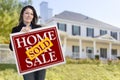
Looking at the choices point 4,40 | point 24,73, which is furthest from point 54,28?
point 4,40

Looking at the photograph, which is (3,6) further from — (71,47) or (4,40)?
(71,47)

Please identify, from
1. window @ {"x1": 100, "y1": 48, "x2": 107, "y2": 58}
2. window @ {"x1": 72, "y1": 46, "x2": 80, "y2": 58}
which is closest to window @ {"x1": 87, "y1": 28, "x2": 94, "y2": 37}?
window @ {"x1": 100, "y1": 48, "x2": 107, "y2": 58}

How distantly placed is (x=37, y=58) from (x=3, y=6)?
16.6m

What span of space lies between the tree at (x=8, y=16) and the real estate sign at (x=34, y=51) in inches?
570

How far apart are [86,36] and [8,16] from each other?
18.5 m

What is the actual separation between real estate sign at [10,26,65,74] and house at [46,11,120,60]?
2623 cm

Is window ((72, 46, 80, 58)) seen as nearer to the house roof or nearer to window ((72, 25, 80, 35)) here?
window ((72, 25, 80, 35))

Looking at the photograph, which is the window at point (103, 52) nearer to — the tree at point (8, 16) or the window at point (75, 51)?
the window at point (75, 51)

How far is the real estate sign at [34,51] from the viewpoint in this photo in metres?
4.06

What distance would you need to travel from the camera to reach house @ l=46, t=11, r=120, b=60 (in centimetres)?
3319

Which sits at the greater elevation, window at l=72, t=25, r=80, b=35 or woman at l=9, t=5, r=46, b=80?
woman at l=9, t=5, r=46, b=80

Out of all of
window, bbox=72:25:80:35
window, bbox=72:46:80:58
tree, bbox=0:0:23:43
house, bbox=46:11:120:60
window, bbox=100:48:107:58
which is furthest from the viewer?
window, bbox=100:48:107:58

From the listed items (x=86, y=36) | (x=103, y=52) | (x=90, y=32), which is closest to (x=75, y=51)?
(x=86, y=36)

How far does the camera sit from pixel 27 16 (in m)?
4.13
